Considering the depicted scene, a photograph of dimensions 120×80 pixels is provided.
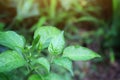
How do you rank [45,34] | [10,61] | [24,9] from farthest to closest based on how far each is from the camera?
[24,9]
[45,34]
[10,61]

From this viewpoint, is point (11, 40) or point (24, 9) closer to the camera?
point (11, 40)

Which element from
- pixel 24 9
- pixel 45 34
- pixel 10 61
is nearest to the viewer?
pixel 10 61

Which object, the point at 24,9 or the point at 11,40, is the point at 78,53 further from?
the point at 24,9

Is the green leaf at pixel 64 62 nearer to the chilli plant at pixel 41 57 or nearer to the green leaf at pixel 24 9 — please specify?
the chilli plant at pixel 41 57

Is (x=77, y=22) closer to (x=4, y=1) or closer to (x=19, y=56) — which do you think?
(x=4, y=1)

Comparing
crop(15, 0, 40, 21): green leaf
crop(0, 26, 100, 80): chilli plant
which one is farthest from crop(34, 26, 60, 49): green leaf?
crop(15, 0, 40, 21): green leaf

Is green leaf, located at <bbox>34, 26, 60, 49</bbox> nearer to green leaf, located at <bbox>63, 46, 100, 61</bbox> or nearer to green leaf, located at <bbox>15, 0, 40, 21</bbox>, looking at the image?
green leaf, located at <bbox>63, 46, 100, 61</bbox>

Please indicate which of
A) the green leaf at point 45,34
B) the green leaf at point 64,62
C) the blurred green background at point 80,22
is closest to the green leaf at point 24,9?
the blurred green background at point 80,22

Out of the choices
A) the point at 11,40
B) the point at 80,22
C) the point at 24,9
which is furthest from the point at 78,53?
the point at 80,22
